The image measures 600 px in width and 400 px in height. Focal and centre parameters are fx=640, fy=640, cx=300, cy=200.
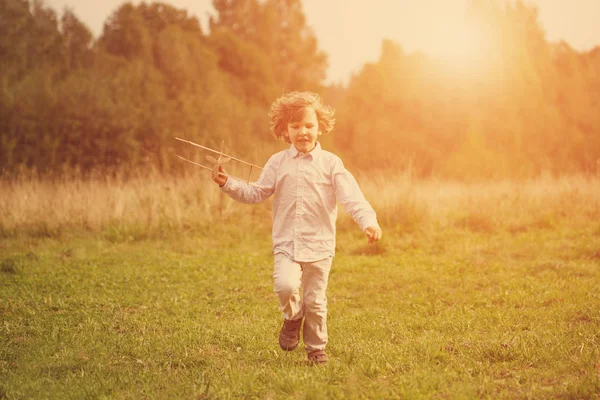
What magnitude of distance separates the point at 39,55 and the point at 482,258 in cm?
2576

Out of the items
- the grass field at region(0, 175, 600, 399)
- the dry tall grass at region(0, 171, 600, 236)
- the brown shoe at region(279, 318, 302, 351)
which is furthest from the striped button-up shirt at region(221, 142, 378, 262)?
the dry tall grass at region(0, 171, 600, 236)

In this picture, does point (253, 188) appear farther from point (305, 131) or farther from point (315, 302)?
point (315, 302)

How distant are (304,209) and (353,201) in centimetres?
37

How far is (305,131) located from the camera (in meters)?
4.79

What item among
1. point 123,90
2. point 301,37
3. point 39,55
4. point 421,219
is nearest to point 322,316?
point 421,219

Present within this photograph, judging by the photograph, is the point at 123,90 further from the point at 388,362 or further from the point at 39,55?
the point at 388,362

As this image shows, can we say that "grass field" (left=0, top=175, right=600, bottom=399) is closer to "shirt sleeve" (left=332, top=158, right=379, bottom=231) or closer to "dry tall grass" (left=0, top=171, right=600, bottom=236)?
"dry tall grass" (left=0, top=171, right=600, bottom=236)

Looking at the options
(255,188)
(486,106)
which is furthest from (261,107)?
(255,188)

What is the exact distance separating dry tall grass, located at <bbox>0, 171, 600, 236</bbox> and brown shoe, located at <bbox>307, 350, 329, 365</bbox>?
699 cm

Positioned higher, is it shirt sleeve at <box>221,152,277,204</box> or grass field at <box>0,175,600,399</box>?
shirt sleeve at <box>221,152,277,204</box>

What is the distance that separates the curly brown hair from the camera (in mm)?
4836

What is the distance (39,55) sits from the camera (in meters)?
29.2

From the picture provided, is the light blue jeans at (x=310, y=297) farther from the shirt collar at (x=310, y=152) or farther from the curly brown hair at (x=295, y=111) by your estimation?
the curly brown hair at (x=295, y=111)

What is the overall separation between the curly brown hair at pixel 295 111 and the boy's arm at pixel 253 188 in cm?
32
